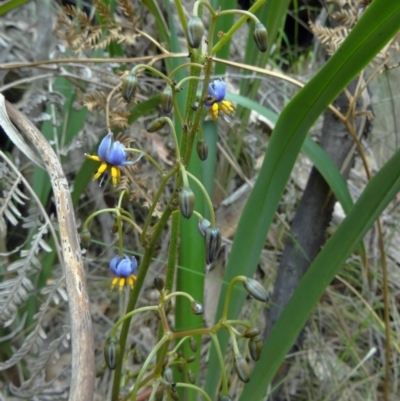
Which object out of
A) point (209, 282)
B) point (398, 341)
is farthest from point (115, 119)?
point (398, 341)

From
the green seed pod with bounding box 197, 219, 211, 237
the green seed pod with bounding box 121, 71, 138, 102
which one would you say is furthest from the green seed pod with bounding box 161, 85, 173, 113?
the green seed pod with bounding box 197, 219, 211, 237

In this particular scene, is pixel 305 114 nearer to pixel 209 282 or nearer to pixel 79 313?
pixel 79 313

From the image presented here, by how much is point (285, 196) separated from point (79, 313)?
112 centimetres

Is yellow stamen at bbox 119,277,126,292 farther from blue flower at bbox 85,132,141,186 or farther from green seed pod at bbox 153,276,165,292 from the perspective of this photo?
blue flower at bbox 85,132,141,186

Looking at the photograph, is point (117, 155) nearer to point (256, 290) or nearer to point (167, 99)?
point (167, 99)

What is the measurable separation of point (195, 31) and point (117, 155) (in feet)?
0.64

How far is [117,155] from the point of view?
75cm

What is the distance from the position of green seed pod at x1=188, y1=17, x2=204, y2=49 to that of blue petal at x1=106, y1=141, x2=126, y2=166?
170 millimetres

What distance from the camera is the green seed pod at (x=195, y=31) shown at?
649mm

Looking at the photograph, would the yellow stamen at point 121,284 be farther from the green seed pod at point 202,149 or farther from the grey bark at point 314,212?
the grey bark at point 314,212

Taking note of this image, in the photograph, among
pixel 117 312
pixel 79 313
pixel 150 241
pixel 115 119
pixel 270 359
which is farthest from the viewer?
pixel 117 312

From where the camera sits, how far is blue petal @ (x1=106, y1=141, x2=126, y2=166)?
2.43 ft

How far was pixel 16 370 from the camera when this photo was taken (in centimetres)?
131

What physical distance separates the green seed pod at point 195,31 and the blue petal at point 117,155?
0.56ft
